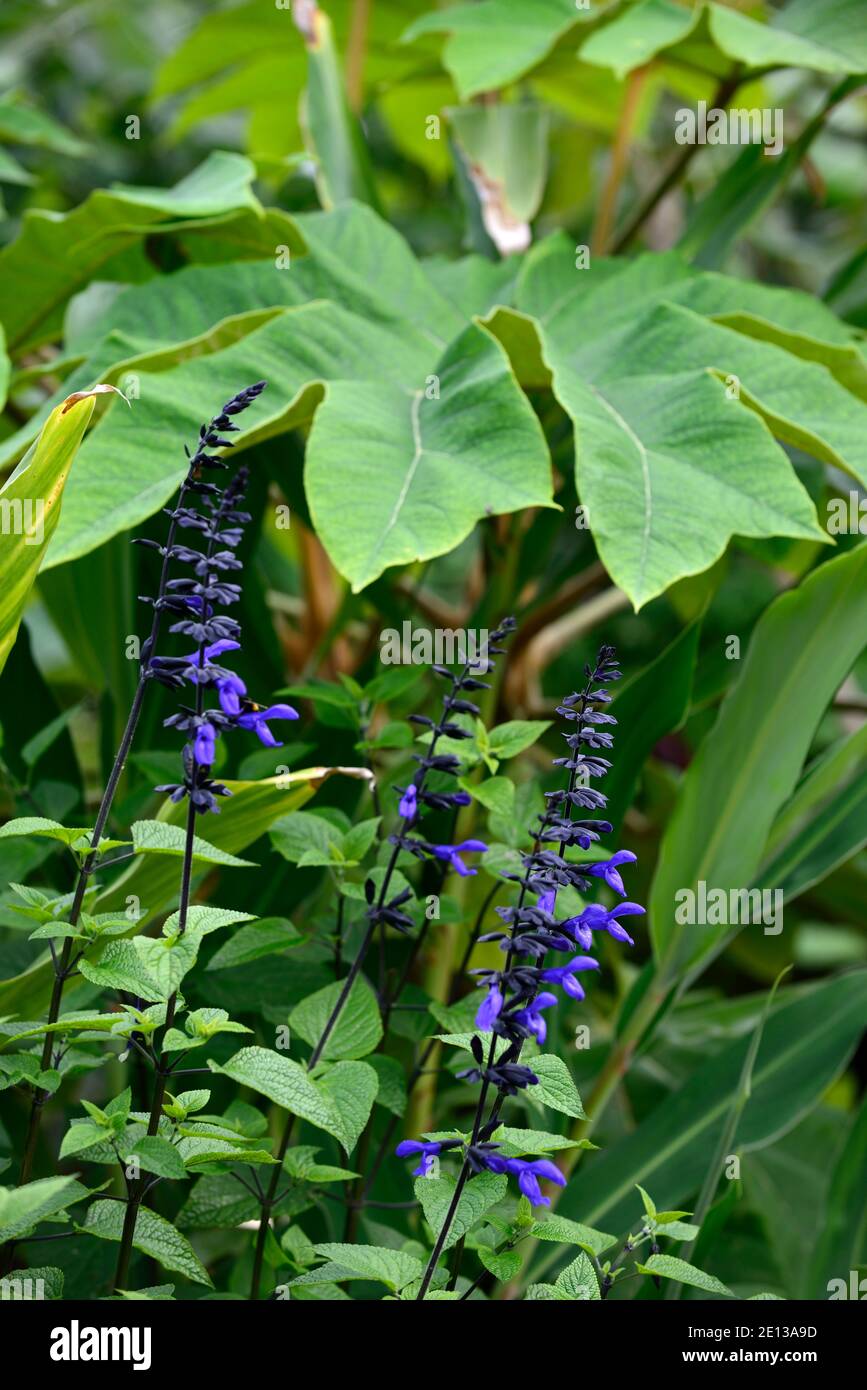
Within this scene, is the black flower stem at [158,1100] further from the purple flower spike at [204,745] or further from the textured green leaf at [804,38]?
the textured green leaf at [804,38]

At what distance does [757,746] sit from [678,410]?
0.21 metres

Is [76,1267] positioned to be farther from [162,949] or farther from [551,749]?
[551,749]

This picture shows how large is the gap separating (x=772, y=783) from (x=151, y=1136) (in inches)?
17.0

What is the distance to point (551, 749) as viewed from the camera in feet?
3.73

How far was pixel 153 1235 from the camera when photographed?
18.7 inches

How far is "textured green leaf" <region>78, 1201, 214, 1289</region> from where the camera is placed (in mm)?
458

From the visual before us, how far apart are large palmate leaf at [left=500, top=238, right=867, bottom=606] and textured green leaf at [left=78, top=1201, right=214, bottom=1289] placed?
31 cm

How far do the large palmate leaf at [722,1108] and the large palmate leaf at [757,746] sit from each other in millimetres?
101

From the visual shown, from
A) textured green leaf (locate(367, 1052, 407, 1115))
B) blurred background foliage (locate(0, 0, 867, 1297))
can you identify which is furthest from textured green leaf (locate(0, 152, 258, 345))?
textured green leaf (locate(367, 1052, 407, 1115))

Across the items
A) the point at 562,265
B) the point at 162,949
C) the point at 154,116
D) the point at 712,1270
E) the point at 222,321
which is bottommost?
the point at 712,1270

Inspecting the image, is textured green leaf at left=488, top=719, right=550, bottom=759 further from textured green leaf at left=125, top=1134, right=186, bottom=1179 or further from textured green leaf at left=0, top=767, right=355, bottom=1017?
textured green leaf at left=125, top=1134, right=186, bottom=1179

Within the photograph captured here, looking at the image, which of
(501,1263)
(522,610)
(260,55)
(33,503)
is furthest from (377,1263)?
(260,55)

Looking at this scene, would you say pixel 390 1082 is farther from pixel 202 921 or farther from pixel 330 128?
pixel 330 128

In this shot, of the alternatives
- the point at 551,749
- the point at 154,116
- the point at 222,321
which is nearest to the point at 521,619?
the point at 551,749
